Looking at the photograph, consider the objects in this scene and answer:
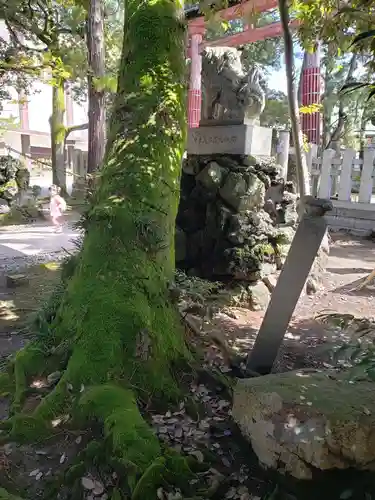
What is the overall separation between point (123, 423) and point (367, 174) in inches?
309

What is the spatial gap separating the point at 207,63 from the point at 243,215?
224 centimetres

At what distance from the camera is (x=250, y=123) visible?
5.32 meters

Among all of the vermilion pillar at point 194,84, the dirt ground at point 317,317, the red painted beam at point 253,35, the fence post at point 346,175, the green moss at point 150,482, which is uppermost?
the red painted beam at point 253,35

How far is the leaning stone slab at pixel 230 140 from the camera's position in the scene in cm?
530

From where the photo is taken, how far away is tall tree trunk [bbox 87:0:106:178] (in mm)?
8406

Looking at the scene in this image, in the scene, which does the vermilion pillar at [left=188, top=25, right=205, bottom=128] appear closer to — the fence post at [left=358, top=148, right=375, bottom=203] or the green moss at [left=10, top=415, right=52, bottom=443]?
the fence post at [left=358, top=148, right=375, bottom=203]

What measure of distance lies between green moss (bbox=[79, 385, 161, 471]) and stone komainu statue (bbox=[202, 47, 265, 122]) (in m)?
3.98

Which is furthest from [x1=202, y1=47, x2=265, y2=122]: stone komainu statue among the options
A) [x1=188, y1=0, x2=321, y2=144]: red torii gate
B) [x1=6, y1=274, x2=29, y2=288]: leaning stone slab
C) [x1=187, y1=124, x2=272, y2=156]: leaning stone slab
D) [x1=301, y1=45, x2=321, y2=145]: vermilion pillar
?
[x1=301, y1=45, x2=321, y2=145]: vermilion pillar

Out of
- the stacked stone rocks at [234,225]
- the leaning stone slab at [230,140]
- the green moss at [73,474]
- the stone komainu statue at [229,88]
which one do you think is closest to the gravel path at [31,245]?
the stacked stone rocks at [234,225]

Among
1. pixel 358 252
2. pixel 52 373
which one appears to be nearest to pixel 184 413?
pixel 52 373

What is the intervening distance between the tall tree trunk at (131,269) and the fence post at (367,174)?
6.29m

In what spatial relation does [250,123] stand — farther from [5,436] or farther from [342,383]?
[5,436]

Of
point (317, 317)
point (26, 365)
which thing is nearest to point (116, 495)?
point (26, 365)

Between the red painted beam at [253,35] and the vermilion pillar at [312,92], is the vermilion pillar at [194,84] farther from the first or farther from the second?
the vermilion pillar at [312,92]
